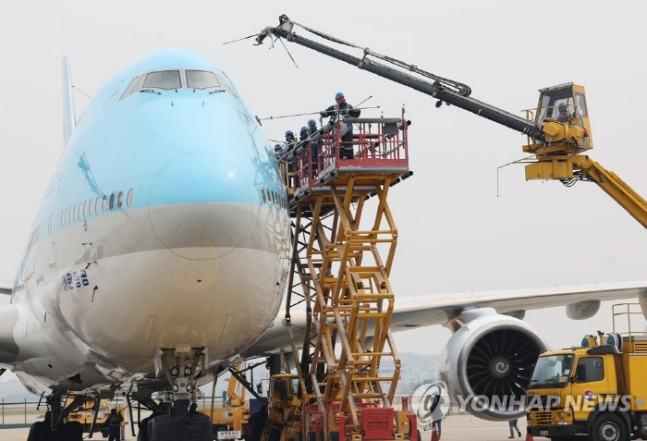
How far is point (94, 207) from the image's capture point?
1137 cm

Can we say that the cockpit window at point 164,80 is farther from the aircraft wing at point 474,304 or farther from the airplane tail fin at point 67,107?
the airplane tail fin at point 67,107

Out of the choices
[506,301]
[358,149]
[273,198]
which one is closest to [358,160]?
[358,149]

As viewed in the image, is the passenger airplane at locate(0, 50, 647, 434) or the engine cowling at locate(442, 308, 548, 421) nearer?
the passenger airplane at locate(0, 50, 647, 434)

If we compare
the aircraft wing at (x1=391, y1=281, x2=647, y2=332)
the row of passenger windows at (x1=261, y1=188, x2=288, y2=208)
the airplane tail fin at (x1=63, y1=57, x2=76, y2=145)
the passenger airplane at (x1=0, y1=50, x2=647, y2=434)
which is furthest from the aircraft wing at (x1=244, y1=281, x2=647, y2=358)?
the airplane tail fin at (x1=63, y1=57, x2=76, y2=145)

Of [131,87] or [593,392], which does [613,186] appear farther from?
[131,87]

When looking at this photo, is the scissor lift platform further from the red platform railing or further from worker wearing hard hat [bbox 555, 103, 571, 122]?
worker wearing hard hat [bbox 555, 103, 571, 122]

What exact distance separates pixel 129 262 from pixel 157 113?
188 centimetres

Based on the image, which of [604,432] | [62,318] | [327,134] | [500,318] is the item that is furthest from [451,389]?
[62,318]

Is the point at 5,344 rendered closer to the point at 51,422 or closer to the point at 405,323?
the point at 51,422

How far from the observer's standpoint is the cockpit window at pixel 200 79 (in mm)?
12274

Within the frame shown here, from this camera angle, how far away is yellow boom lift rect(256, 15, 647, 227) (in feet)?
67.8

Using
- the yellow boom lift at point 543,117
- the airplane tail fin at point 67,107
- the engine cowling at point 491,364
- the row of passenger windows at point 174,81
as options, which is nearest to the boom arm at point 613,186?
the yellow boom lift at point 543,117

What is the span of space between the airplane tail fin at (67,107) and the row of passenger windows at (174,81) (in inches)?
415

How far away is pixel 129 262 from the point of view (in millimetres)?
10617
